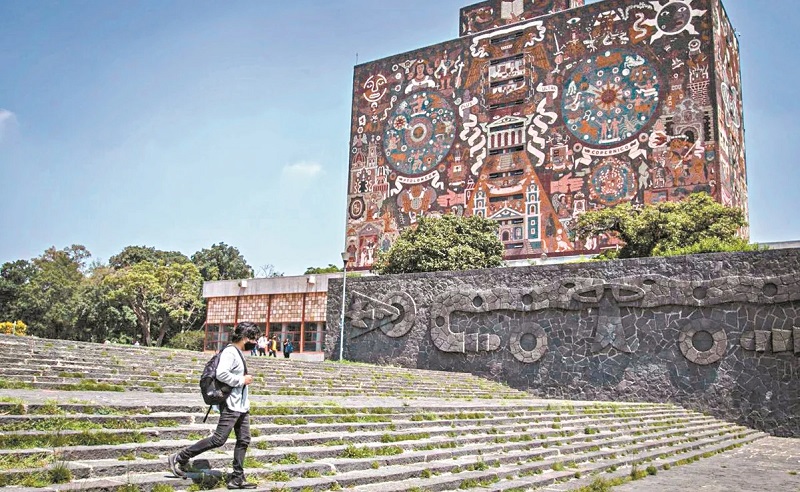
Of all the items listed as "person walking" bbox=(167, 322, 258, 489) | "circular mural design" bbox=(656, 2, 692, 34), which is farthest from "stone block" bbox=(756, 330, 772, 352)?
"circular mural design" bbox=(656, 2, 692, 34)

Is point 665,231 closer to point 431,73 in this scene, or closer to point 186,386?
point 431,73

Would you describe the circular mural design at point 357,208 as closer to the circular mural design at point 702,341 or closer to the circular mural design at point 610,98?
the circular mural design at point 610,98

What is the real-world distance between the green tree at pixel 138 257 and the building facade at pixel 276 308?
54.9ft

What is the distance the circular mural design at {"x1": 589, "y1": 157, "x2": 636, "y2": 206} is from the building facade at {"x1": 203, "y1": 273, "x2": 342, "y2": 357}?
1112cm

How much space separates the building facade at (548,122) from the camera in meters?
25.9

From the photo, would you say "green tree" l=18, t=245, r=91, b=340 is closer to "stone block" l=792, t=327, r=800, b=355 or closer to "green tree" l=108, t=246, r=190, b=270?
"green tree" l=108, t=246, r=190, b=270

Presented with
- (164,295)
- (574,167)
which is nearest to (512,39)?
(574,167)

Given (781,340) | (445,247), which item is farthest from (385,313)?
(781,340)

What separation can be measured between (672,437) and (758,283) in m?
5.31

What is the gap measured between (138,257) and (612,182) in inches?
1323

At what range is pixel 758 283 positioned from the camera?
1472 cm

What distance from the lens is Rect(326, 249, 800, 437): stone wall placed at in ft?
47.8

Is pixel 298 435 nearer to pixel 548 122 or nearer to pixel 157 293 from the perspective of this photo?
pixel 548 122

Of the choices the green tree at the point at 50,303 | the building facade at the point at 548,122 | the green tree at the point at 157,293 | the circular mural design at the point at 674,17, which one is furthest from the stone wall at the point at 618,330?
the green tree at the point at 50,303
